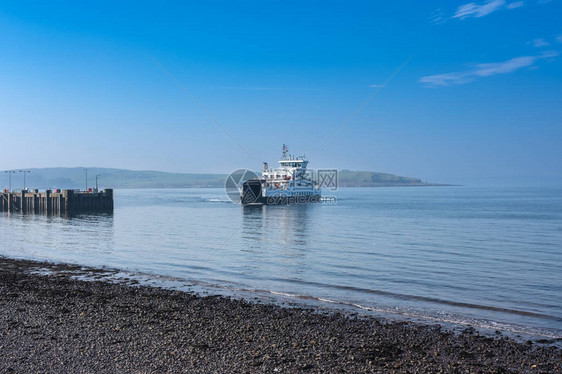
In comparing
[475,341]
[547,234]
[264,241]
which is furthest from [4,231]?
[547,234]

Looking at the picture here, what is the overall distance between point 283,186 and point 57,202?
40523 millimetres

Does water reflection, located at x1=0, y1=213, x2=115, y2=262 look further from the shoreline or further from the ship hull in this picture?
the ship hull

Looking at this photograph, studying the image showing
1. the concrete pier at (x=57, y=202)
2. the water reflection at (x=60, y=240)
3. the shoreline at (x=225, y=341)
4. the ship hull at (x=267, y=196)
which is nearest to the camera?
the shoreline at (x=225, y=341)

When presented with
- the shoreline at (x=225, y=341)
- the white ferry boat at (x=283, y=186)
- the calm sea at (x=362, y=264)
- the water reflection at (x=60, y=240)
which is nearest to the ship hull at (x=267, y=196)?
the white ferry boat at (x=283, y=186)

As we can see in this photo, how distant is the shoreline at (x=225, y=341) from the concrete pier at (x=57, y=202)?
165ft

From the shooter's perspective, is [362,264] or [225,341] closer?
[225,341]

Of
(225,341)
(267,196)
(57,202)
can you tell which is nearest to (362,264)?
(225,341)

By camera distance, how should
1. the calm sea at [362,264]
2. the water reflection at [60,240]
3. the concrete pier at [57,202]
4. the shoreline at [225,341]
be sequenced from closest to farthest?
the shoreline at [225,341], the calm sea at [362,264], the water reflection at [60,240], the concrete pier at [57,202]

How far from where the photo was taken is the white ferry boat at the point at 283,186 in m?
81.4

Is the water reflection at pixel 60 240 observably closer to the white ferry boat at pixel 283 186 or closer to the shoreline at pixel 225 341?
the shoreline at pixel 225 341

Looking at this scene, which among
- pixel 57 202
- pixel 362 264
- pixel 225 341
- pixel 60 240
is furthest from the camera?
pixel 57 202

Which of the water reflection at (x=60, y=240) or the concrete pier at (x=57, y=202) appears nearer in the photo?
the water reflection at (x=60, y=240)

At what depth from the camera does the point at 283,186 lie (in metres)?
86.3

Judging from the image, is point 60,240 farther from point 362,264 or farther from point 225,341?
point 225,341
